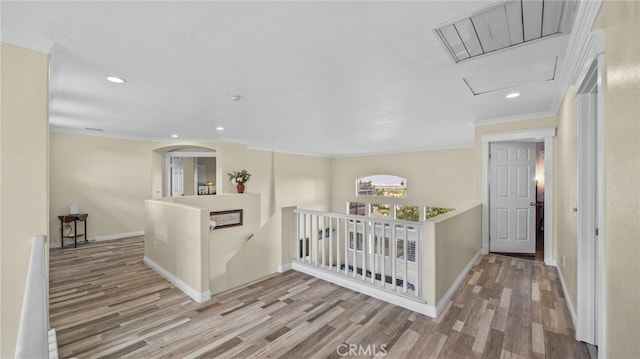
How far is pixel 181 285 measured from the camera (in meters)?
3.20

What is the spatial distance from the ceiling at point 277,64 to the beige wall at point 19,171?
0.62 ft

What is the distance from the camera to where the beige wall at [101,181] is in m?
5.05

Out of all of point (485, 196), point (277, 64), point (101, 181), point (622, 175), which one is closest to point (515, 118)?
point (485, 196)

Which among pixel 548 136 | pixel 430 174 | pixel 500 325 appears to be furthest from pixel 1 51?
pixel 430 174

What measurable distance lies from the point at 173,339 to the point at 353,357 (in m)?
1.49

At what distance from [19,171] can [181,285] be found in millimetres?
1998

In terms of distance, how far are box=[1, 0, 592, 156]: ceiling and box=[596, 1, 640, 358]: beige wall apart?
2.13ft

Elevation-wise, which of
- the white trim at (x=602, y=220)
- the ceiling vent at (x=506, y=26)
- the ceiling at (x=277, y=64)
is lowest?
the white trim at (x=602, y=220)

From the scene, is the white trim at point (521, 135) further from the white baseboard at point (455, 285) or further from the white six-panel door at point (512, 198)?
the white baseboard at point (455, 285)

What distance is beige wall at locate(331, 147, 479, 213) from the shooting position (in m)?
6.99

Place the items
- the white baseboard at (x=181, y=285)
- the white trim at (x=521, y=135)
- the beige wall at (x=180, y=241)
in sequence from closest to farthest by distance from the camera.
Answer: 1. the white baseboard at (x=181, y=285)
2. the beige wall at (x=180, y=241)
3. the white trim at (x=521, y=135)

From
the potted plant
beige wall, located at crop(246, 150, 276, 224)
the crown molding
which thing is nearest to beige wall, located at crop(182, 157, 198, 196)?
beige wall, located at crop(246, 150, 276, 224)

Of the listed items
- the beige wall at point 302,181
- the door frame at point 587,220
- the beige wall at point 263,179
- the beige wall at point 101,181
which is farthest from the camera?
the beige wall at point 302,181

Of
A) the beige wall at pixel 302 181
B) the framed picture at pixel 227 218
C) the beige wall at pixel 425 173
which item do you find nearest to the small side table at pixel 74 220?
the framed picture at pixel 227 218
